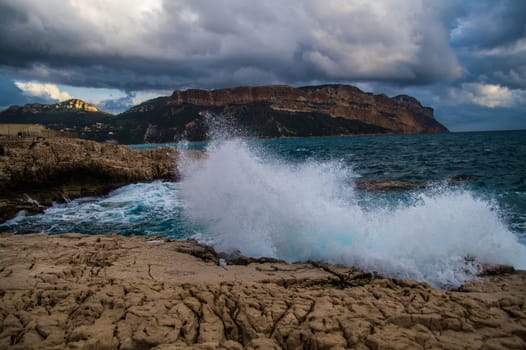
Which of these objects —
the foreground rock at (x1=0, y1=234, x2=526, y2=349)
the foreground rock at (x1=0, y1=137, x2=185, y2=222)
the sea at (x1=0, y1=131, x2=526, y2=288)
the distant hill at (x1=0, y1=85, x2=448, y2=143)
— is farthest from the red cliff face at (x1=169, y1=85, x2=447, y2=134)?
the foreground rock at (x1=0, y1=234, x2=526, y2=349)

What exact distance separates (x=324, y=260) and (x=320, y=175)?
7.14 metres

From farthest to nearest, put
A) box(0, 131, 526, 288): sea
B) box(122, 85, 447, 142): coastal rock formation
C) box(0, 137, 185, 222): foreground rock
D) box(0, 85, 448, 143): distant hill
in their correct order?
box(122, 85, 447, 142): coastal rock formation
box(0, 85, 448, 143): distant hill
box(0, 137, 185, 222): foreground rock
box(0, 131, 526, 288): sea

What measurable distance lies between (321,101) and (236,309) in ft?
603

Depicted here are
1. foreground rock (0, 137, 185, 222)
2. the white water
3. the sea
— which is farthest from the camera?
foreground rock (0, 137, 185, 222)

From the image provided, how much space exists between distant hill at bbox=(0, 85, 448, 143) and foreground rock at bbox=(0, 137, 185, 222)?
99290 mm

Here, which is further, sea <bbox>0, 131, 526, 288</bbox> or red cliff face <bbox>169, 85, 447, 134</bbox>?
red cliff face <bbox>169, 85, 447, 134</bbox>

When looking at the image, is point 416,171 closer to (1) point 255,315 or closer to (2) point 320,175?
(2) point 320,175

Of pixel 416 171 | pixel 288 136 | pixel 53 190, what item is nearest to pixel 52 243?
pixel 53 190

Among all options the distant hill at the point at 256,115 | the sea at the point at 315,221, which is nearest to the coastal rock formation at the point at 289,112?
the distant hill at the point at 256,115

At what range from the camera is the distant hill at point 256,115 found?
12500cm

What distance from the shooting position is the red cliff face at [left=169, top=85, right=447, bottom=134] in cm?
16788

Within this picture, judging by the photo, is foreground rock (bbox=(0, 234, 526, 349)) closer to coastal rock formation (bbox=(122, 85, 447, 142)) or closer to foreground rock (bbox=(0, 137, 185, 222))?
foreground rock (bbox=(0, 137, 185, 222))

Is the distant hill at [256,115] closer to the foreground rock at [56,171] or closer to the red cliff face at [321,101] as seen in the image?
the red cliff face at [321,101]

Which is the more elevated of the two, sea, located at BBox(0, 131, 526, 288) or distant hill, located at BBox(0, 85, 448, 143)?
distant hill, located at BBox(0, 85, 448, 143)
